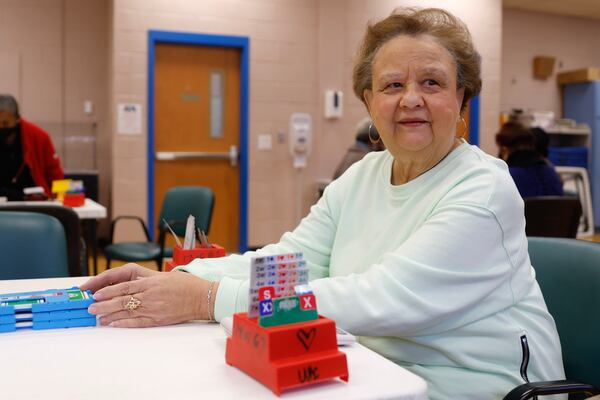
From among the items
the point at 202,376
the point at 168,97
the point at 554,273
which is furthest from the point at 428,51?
the point at 168,97

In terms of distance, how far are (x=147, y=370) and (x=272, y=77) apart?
587 centimetres

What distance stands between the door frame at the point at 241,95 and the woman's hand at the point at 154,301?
5119 millimetres

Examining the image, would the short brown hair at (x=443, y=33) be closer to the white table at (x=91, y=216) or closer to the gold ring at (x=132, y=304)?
the gold ring at (x=132, y=304)

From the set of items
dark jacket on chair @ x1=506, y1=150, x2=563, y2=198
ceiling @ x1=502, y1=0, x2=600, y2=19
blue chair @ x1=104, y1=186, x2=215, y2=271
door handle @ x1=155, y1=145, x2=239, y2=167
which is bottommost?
blue chair @ x1=104, y1=186, x2=215, y2=271

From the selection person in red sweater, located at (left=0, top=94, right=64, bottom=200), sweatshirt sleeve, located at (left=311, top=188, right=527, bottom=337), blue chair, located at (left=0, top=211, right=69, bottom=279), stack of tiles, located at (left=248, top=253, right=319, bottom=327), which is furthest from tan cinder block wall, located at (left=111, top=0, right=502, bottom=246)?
stack of tiles, located at (left=248, top=253, right=319, bottom=327)

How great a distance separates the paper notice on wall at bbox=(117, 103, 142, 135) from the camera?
612cm

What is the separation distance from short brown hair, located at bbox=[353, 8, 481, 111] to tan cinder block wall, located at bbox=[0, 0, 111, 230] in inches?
217

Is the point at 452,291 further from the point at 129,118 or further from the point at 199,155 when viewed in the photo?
the point at 199,155

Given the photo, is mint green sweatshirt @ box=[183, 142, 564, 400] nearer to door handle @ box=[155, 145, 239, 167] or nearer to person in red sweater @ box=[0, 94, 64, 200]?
person in red sweater @ box=[0, 94, 64, 200]

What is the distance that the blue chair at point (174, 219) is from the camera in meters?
4.28

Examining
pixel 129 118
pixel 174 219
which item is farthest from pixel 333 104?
pixel 174 219

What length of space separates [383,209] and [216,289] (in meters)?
0.46

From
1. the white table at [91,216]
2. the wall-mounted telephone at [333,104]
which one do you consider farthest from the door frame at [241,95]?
the white table at [91,216]

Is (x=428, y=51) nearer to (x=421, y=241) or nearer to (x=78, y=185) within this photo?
(x=421, y=241)
